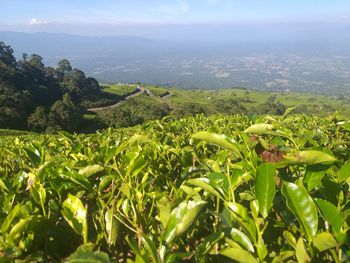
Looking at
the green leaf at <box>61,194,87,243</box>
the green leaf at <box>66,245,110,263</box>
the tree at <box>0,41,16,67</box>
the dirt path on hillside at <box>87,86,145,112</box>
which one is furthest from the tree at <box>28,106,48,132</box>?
the green leaf at <box>66,245,110,263</box>

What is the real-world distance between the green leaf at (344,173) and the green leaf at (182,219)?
62cm

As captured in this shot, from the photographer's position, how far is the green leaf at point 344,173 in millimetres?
1450

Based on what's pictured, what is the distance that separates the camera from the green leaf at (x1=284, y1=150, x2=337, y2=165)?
130 cm

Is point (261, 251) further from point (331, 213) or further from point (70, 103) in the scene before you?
point (70, 103)

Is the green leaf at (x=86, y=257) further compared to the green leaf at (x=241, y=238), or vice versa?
the green leaf at (x=241, y=238)

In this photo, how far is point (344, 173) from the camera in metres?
1.47

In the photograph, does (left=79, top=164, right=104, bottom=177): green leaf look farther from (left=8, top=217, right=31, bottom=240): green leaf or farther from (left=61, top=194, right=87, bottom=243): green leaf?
(left=8, top=217, right=31, bottom=240): green leaf

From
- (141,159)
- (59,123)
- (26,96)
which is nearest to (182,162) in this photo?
(141,159)

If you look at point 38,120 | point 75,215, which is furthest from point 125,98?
point 75,215

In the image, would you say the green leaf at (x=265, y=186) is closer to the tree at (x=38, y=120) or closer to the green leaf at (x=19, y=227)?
the green leaf at (x=19, y=227)

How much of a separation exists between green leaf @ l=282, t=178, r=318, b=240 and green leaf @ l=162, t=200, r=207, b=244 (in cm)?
26

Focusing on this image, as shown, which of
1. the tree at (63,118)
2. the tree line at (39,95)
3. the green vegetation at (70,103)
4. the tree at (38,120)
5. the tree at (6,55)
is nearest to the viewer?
the tree at (38,120)

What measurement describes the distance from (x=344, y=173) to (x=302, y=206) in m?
0.40

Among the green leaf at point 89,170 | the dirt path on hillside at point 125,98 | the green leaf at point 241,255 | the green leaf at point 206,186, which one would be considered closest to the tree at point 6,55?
the dirt path on hillside at point 125,98
